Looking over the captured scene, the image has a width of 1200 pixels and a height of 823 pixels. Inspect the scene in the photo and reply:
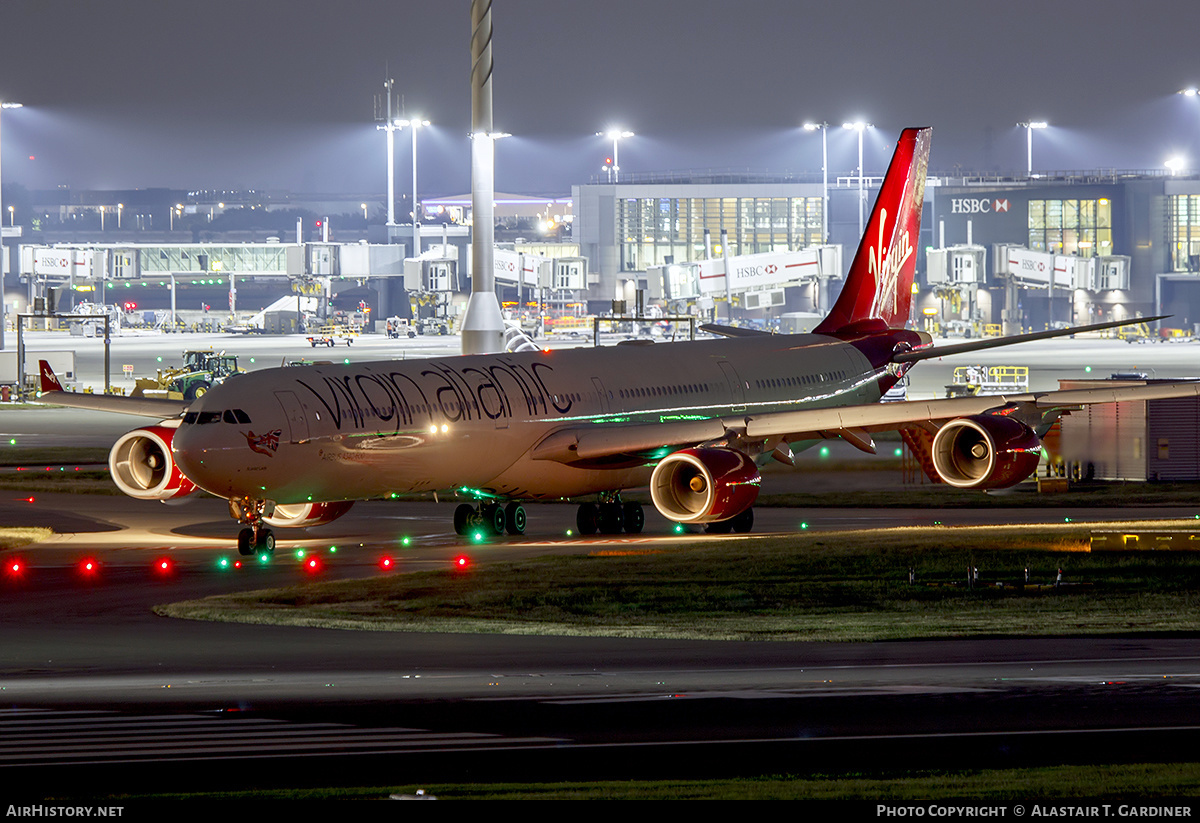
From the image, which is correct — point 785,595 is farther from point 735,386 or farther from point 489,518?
point 735,386

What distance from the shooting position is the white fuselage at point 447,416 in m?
31.5

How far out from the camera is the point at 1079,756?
15805 mm

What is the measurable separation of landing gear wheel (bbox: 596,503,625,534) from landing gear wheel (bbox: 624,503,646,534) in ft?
0.87

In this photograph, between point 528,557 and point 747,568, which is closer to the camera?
point 747,568

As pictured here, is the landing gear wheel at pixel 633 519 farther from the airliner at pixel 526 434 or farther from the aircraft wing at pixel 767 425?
the aircraft wing at pixel 767 425

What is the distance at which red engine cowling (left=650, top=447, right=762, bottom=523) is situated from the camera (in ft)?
113

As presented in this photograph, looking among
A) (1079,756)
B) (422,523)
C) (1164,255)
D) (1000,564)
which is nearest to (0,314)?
(422,523)

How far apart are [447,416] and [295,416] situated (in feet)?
11.9

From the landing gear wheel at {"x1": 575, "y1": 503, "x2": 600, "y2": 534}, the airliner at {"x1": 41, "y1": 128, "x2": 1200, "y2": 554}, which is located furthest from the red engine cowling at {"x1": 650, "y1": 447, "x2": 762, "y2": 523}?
the landing gear wheel at {"x1": 575, "y1": 503, "x2": 600, "y2": 534}

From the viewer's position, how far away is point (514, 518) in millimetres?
38094

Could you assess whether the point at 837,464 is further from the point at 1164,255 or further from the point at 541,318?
the point at 1164,255

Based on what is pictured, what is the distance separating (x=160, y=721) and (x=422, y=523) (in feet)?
75.4

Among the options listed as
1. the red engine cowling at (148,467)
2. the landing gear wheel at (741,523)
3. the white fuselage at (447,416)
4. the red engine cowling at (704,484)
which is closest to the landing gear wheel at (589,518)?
the white fuselage at (447,416)

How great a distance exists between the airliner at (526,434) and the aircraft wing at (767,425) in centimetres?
5
